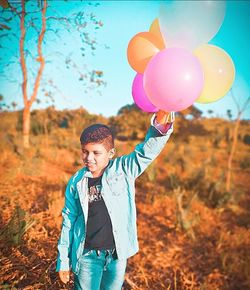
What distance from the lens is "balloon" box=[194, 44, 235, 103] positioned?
1621 millimetres

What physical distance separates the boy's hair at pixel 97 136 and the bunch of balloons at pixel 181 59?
373 mm

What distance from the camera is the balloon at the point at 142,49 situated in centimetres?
169

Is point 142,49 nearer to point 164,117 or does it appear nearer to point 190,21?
point 190,21

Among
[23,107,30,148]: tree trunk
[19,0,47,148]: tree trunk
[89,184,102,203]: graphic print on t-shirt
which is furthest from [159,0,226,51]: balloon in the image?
[23,107,30,148]: tree trunk

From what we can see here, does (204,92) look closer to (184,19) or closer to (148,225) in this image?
(184,19)

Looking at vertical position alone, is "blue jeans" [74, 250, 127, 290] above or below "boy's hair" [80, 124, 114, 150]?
below

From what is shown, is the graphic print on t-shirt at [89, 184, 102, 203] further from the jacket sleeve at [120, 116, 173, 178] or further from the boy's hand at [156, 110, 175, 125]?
the boy's hand at [156, 110, 175, 125]

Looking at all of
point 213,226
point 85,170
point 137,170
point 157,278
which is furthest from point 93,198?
point 213,226

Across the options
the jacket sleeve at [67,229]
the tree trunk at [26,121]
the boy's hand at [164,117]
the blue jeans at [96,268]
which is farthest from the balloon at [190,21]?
the tree trunk at [26,121]

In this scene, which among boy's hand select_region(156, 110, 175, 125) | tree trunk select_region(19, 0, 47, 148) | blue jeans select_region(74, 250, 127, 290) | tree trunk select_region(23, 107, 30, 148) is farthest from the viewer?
tree trunk select_region(23, 107, 30, 148)

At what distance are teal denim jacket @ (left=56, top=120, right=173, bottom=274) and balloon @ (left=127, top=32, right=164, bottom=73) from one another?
0.69 m

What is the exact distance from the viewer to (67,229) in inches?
63.1

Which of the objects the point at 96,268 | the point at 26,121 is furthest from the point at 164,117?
the point at 26,121

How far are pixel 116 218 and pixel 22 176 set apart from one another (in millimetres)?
3641
